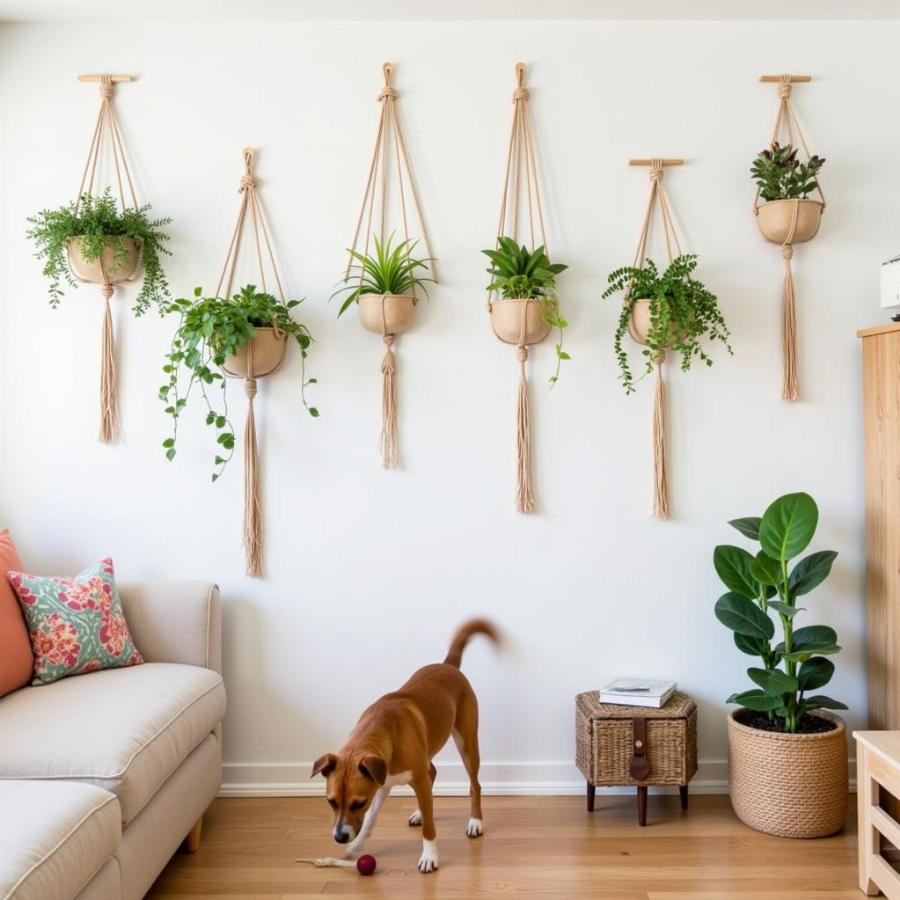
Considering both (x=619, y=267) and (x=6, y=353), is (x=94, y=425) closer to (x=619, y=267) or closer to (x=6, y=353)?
(x=6, y=353)

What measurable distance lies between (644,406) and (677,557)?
0.53 metres

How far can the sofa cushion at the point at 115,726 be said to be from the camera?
204 cm

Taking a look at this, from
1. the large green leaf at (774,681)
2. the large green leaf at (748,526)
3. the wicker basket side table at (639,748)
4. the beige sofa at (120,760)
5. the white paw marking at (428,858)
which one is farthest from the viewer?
the large green leaf at (748,526)

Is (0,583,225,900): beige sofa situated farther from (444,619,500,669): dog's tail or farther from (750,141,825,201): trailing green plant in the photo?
(750,141,825,201): trailing green plant

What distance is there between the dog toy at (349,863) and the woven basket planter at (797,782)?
1162 millimetres

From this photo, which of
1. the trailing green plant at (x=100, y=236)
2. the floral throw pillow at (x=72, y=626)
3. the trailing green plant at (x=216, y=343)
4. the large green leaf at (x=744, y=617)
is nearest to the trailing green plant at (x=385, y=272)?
the trailing green plant at (x=216, y=343)

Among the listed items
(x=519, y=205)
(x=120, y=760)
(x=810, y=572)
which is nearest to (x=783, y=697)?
(x=810, y=572)

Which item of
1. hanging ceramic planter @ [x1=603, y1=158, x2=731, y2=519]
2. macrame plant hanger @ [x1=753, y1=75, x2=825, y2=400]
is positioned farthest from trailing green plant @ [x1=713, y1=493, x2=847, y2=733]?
macrame plant hanger @ [x1=753, y1=75, x2=825, y2=400]

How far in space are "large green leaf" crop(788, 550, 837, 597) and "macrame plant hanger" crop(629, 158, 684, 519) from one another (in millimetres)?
456

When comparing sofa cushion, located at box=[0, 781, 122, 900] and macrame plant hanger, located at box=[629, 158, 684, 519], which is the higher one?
macrame plant hanger, located at box=[629, 158, 684, 519]

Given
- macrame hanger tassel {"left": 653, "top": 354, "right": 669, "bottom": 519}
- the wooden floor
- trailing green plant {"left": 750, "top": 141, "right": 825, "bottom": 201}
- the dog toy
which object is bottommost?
the wooden floor

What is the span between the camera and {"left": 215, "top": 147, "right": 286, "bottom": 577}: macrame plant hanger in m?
3.10

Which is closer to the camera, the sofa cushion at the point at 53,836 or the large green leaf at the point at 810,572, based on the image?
the sofa cushion at the point at 53,836

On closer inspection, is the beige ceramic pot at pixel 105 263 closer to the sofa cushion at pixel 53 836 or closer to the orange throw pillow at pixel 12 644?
the orange throw pillow at pixel 12 644
